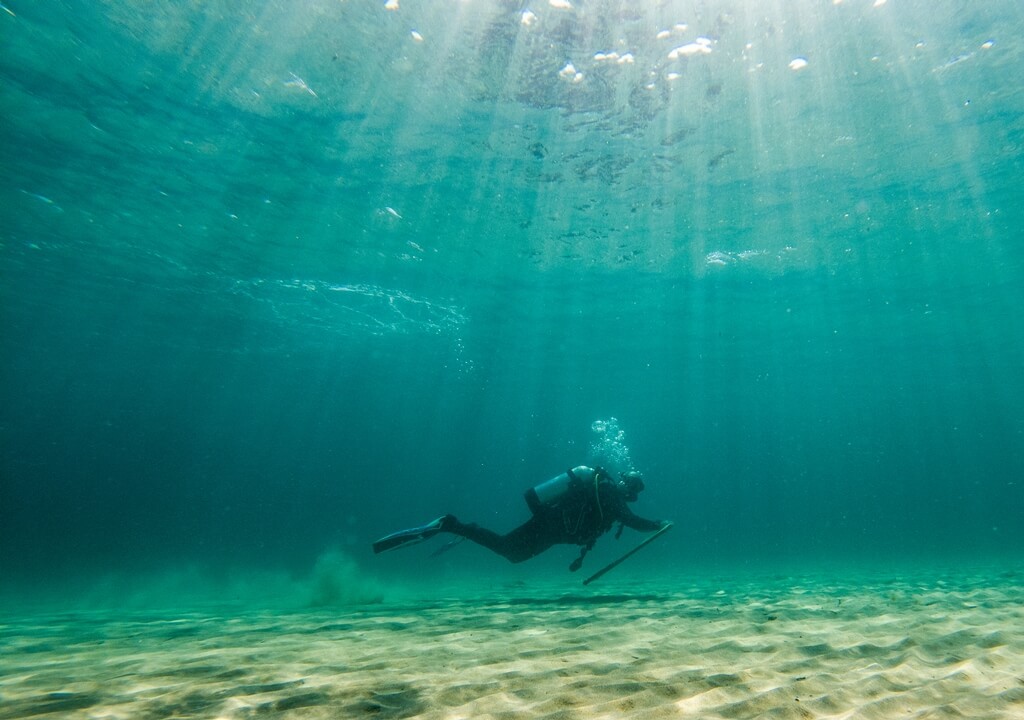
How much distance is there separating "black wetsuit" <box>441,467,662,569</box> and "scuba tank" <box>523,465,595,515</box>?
0.02 meters

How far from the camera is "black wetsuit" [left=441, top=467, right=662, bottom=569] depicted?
9203mm

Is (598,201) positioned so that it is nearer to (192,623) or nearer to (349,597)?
(349,597)

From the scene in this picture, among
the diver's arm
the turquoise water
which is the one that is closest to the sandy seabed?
the diver's arm

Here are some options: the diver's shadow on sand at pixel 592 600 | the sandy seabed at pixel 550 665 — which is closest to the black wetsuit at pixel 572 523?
the diver's shadow on sand at pixel 592 600

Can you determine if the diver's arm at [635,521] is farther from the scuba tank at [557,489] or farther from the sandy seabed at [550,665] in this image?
the sandy seabed at [550,665]

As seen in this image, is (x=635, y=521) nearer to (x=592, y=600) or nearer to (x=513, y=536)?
(x=513, y=536)

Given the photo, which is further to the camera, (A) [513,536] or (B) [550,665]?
(A) [513,536]

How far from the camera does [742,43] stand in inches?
494

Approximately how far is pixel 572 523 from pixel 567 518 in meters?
0.14

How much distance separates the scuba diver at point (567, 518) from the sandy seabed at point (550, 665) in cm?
Answer: 136

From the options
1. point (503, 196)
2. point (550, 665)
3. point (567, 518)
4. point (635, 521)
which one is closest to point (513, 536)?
point (567, 518)

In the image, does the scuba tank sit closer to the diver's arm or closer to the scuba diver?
the scuba diver

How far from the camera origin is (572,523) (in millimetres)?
9516

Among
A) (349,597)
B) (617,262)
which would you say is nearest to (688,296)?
(617,262)
